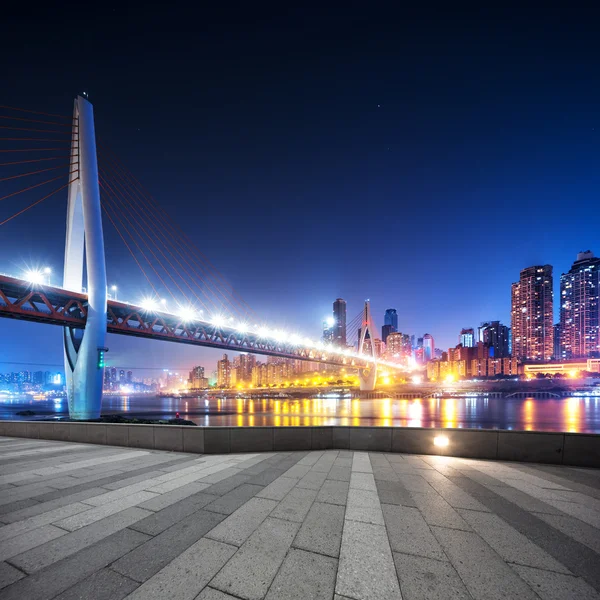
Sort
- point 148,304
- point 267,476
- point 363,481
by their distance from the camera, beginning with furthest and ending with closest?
1. point 148,304
2. point 267,476
3. point 363,481

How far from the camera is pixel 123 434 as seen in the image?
10.2 m

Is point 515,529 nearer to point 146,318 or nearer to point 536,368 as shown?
point 146,318

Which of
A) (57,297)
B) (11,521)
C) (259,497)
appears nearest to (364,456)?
(259,497)

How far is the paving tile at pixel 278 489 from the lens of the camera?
5.58 m

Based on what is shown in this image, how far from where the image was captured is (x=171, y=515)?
187 inches

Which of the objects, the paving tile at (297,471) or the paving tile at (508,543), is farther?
the paving tile at (297,471)

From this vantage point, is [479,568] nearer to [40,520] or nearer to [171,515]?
[171,515]

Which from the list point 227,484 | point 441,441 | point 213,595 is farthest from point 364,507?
point 441,441

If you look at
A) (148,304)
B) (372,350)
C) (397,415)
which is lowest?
(397,415)

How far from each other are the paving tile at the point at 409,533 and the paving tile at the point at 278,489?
1.79 m

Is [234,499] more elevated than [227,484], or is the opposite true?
[234,499]

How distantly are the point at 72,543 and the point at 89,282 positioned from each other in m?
29.2

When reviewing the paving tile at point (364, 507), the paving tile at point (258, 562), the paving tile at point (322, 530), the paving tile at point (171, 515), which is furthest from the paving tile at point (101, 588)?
the paving tile at point (364, 507)

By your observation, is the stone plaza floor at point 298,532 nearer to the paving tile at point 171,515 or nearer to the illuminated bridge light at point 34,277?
the paving tile at point 171,515
